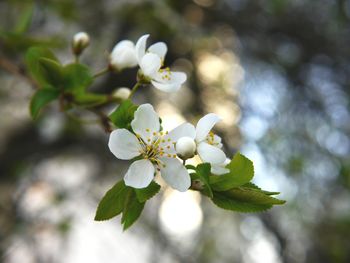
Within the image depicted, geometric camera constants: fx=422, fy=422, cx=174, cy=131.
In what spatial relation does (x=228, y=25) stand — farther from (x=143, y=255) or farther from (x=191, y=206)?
(x=143, y=255)

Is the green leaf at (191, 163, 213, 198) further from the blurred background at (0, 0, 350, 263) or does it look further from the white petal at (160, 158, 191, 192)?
the blurred background at (0, 0, 350, 263)

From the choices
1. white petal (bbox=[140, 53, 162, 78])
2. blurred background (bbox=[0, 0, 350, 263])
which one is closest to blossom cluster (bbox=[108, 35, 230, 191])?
white petal (bbox=[140, 53, 162, 78])

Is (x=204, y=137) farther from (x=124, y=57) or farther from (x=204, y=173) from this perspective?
(x=124, y=57)

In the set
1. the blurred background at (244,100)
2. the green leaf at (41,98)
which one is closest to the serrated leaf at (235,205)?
the green leaf at (41,98)

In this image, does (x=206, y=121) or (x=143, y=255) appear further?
(x=143, y=255)

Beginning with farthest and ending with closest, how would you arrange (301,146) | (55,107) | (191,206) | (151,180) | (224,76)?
1. (191,206)
2. (224,76)
3. (301,146)
4. (55,107)
5. (151,180)

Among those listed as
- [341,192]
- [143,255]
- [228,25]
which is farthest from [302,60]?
[143,255]

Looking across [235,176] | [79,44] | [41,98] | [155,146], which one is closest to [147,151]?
[155,146]
